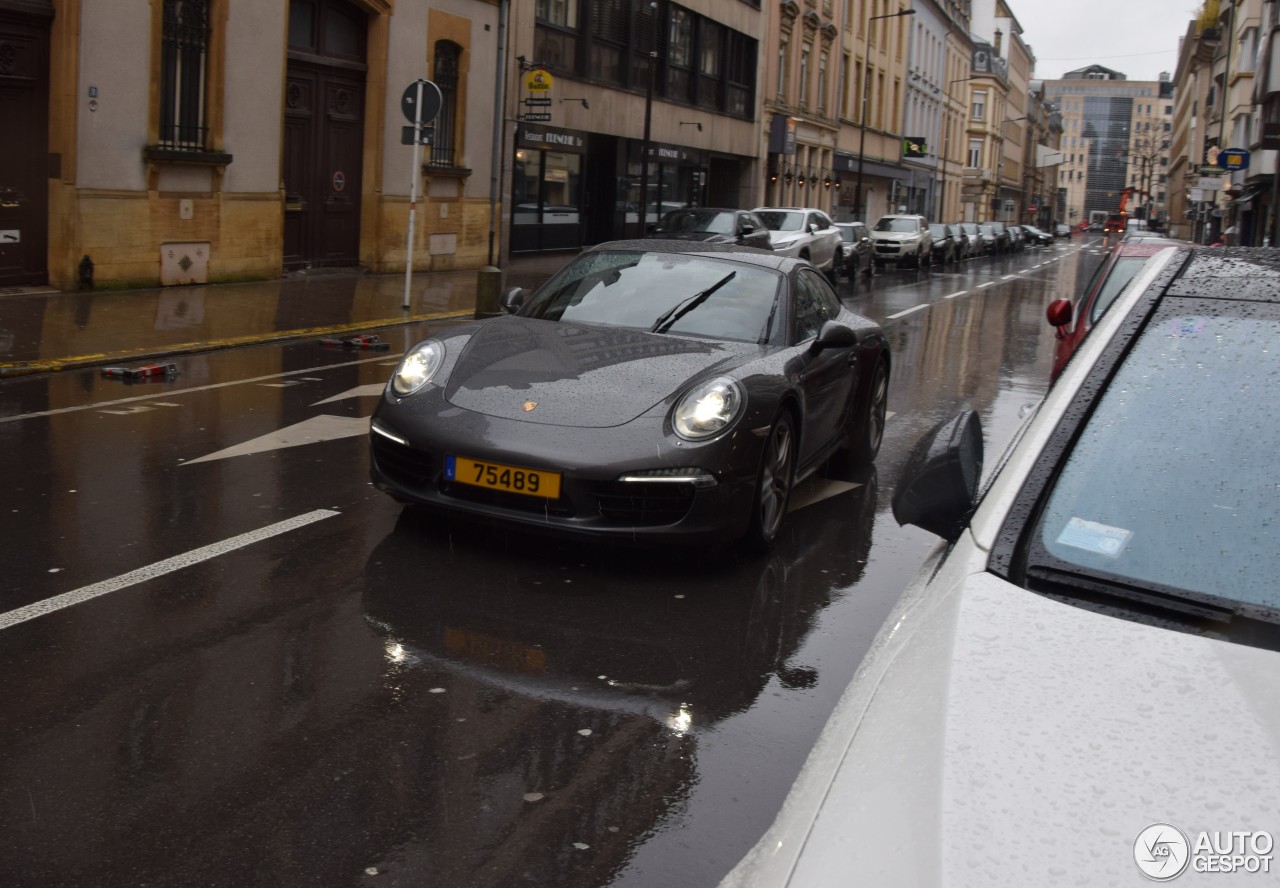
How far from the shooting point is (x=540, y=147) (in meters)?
29.2

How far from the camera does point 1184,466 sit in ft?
8.05

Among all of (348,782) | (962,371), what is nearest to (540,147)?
(962,371)

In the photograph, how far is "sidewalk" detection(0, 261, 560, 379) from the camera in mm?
11906

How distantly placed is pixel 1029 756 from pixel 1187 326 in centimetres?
134

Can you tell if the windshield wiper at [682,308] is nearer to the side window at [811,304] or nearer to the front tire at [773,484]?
the side window at [811,304]

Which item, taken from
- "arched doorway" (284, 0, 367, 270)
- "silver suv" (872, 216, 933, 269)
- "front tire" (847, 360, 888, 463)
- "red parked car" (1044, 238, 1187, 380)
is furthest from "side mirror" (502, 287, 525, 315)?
"silver suv" (872, 216, 933, 269)

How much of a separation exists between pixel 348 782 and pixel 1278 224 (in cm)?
2431

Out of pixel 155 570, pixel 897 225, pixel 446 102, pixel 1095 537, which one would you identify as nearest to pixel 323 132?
pixel 446 102

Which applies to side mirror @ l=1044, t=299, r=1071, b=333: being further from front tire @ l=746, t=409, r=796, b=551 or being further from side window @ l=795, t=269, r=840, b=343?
front tire @ l=746, t=409, r=796, b=551

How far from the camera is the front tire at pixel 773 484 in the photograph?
621cm

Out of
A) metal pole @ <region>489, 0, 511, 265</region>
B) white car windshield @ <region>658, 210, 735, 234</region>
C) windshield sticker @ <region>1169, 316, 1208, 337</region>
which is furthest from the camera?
metal pole @ <region>489, 0, 511, 265</region>

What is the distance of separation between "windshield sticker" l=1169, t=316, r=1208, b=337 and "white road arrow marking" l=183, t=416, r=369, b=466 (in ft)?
19.9

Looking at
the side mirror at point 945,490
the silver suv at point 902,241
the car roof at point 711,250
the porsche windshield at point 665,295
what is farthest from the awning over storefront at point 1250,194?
the side mirror at point 945,490

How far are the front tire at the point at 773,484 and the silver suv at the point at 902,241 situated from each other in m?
32.4
